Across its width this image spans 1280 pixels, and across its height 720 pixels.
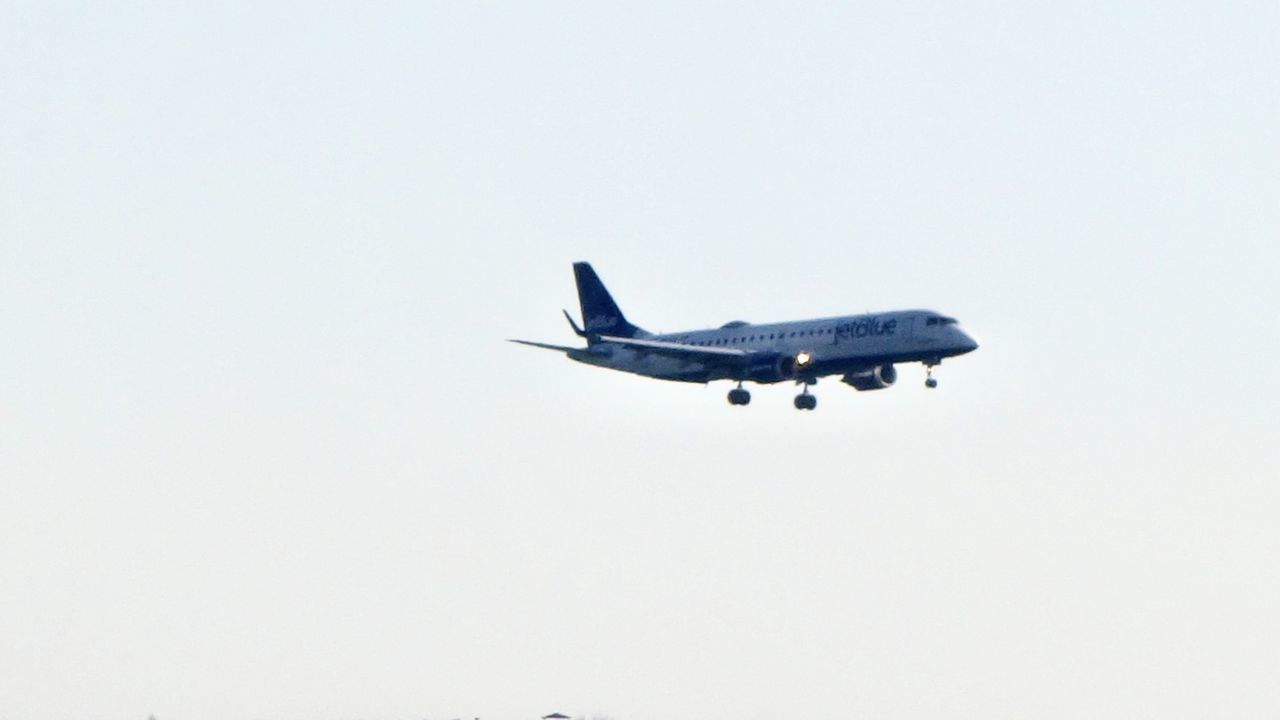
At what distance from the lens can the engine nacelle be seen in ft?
474

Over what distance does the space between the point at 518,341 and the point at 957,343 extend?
66.8 feet

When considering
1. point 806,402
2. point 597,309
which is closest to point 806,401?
point 806,402

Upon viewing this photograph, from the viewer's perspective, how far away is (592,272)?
532 feet

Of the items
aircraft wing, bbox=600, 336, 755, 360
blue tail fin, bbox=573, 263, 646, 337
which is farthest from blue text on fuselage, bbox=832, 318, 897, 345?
blue tail fin, bbox=573, 263, 646, 337

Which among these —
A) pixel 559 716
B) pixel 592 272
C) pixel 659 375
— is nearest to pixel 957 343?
pixel 659 375

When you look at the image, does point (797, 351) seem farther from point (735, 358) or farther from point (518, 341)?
point (518, 341)

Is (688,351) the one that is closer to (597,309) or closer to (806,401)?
(806,401)

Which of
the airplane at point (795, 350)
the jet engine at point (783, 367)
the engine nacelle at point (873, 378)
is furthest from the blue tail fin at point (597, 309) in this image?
the engine nacelle at point (873, 378)

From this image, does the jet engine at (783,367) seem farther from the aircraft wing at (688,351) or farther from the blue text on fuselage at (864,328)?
the blue text on fuselage at (864,328)

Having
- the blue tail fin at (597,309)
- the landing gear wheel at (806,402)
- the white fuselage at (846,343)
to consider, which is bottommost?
the landing gear wheel at (806,402)

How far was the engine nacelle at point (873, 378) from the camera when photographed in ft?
474

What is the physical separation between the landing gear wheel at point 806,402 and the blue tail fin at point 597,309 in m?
17.4

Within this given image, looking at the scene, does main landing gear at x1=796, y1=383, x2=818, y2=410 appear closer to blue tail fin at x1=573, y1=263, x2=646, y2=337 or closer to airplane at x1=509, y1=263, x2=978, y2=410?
airplane at x1=509, y1=263, x2=978, y2=410

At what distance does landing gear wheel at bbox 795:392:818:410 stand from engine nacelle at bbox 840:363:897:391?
171 centimetres
